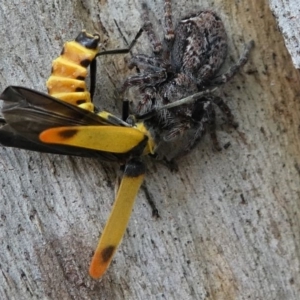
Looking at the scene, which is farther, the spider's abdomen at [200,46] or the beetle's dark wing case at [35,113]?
the spider's abdomen at [200,46]

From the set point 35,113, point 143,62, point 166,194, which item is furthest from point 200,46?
point 35,113

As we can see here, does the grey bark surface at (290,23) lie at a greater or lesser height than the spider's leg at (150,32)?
greater

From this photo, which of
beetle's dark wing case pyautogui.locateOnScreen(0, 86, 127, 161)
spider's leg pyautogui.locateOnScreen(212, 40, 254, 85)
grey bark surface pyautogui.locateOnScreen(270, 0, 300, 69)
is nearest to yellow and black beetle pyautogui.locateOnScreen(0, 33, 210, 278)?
beetle's dark wing case pyautogui.locateOnScreen(0, 86, 127, 161)

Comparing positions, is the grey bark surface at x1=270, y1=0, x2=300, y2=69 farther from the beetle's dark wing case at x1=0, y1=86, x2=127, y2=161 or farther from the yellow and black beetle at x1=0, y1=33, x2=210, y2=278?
the beetle's dark wing case at x1=0, y1=86, x2=127, y2=161

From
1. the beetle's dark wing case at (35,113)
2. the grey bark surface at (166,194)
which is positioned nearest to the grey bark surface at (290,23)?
the grey bark surface at (166,194)

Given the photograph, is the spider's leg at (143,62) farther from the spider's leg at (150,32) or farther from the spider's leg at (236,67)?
the spider's leg at (236,67)

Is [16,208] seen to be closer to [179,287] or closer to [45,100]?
[45,100]

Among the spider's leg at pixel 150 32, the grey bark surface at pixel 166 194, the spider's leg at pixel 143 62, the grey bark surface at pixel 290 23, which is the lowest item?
the grey bark surface at pixel 166 194

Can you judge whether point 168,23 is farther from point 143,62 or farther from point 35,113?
point 35,113
